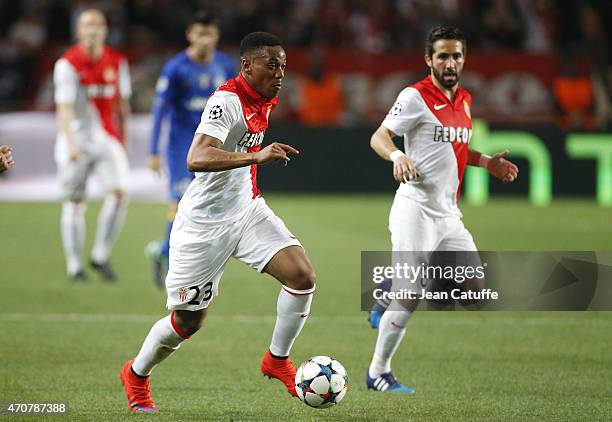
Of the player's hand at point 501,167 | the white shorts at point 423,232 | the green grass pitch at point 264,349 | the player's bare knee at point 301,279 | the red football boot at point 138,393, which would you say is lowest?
the green grass pitch at point 264,349

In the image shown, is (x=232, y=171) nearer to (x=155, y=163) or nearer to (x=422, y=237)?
(x=422, y=237)

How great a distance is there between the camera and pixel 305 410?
241 inches

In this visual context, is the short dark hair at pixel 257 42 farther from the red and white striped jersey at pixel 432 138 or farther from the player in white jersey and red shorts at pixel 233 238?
the red and white striped jersey at pixel 432 138

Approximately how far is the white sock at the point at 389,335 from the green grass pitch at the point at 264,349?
6.8 inches

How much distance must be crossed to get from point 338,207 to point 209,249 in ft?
40.7

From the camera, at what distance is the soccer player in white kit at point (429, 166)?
6703mm

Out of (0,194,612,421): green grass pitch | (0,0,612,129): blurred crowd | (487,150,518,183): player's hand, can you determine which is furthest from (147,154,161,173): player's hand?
(0,0,612,129): blurred crowd

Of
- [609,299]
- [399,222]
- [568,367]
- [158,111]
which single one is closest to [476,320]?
[609,299]

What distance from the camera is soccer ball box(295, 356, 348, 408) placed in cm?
580

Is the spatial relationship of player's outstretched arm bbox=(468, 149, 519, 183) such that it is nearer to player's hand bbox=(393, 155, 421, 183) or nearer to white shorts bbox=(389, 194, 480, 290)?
white shorts bbox=(389, 194, 480, 290)

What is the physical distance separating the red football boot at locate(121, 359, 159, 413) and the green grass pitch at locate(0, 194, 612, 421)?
7 centimetres

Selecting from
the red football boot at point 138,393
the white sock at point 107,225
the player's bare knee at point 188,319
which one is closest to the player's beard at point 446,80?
the player's bare knee at point 188,319

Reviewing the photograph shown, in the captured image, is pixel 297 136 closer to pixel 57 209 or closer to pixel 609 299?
pixel 57 209

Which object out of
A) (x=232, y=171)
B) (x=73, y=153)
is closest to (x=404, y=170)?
(x=232, y=171)
